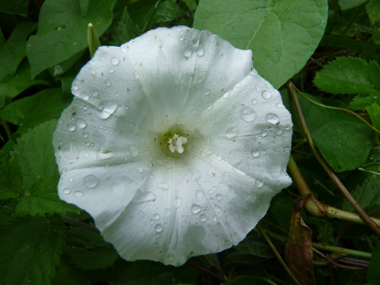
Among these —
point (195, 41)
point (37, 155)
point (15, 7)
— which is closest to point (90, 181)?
point (37, 155)

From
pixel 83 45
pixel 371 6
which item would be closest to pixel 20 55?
pixel 83 45

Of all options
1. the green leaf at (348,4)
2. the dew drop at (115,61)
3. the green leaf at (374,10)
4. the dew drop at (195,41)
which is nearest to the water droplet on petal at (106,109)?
the dew drop at (115,61)

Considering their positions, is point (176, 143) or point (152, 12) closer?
point (176, 143)

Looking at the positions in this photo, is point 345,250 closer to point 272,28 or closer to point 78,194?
point 272,28

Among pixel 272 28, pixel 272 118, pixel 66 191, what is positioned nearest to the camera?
pixel 66 191

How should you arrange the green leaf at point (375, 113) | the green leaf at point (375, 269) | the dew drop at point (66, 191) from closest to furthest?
the dew drop at point (66, 191)
the green leaf at point (375, 269)
the green leaf at point (375, 113)

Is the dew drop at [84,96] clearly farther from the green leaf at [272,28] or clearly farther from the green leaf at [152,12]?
the green leaf at [152,12]

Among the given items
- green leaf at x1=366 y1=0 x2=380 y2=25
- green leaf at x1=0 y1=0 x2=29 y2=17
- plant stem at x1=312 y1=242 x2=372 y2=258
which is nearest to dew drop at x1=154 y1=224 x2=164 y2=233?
plant stem at x1=312 y1=242 x2=372 y2=258
